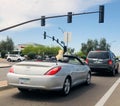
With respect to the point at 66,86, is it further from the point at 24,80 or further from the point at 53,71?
the point at 24,80

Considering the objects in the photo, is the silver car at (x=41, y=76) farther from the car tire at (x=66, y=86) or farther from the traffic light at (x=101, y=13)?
the traffic light at (x=101, y=13)

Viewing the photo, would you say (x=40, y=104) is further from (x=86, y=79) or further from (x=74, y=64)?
(x=86, y=79)

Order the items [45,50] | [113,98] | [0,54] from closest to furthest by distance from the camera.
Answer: [113,98]
[0,54]
[45,50]

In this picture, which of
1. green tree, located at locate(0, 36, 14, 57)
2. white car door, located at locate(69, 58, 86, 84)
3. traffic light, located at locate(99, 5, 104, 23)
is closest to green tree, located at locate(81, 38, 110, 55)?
green tree, located at locate(0, 36, 14, 57)

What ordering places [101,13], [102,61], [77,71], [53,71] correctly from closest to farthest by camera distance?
[53,71] < [77,71] < [102,61] < [101,13]

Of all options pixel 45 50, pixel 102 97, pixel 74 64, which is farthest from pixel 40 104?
pixel 45 50

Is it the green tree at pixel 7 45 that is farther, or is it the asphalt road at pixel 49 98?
the green tree at pixel 7 45

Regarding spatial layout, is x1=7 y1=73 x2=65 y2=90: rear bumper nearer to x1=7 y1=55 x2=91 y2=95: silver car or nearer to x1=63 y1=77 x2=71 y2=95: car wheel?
x1=7 y1=55 x2=91 y2=95: silver car

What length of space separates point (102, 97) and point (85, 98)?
2.21ft

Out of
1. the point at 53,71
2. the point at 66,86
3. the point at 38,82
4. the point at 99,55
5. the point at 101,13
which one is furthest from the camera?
the point at 101,13

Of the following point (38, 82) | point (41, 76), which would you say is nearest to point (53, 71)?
point (41, 76)

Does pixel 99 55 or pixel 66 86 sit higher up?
pixel 99 55

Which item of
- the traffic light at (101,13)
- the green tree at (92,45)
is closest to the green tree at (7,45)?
the green tree at (92,45)

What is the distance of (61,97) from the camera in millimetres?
10133
